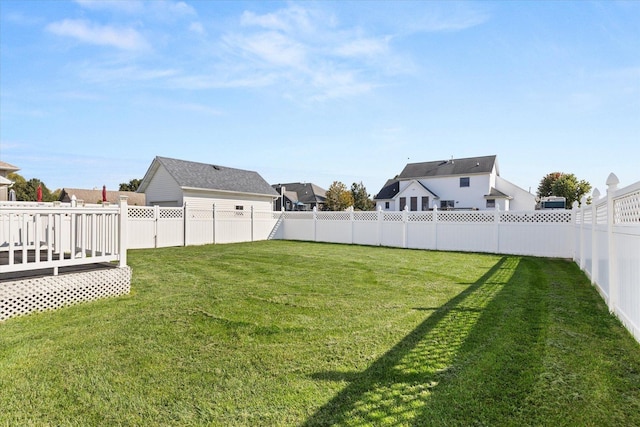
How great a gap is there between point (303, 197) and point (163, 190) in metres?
27.7

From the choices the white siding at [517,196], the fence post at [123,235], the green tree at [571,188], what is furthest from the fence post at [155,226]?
the green tree at [571,188]

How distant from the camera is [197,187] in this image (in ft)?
55.0

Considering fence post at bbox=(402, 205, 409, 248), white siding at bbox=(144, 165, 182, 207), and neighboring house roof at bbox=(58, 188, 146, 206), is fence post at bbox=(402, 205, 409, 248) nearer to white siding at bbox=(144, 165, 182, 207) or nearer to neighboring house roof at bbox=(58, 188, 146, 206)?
white siding at bbox=(144, 165, 182, 207)

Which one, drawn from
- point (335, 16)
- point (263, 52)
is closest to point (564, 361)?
point (335, 16)

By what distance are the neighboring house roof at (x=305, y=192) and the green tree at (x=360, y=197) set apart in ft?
13.1

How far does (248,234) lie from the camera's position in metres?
16.0

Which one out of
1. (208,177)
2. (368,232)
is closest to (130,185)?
(208,177)

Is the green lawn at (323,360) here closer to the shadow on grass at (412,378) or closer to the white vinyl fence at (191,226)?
the shadow on grass at (412,378)

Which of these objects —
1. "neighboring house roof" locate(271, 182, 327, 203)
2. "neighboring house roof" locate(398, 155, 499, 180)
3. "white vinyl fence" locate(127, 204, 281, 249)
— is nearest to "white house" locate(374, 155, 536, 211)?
"neighboring house roof" locate(398, 155, 499, 180)

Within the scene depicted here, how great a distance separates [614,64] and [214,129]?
14.9 m

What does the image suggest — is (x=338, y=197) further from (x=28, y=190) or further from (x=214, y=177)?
(x=28, y=190)

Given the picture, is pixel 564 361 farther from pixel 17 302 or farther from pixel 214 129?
→ pixel 214 129

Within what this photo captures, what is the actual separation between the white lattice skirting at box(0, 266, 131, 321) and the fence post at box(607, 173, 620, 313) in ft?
21.7

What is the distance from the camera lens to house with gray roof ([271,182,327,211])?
4218 cm
